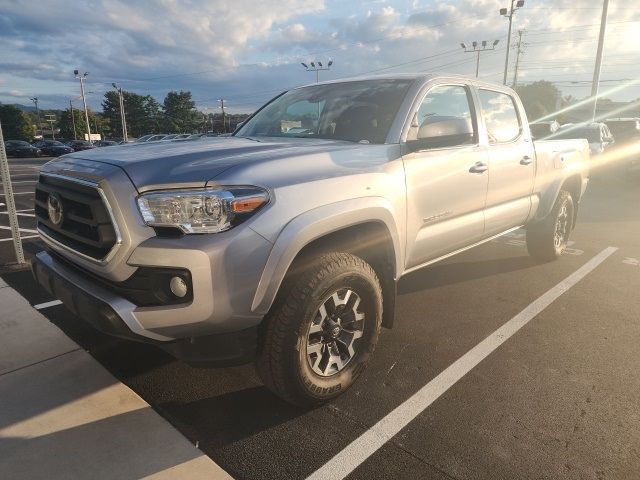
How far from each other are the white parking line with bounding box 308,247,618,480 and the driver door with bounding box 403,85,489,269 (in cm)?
75

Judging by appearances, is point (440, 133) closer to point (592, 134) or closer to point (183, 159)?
point (183, 159)

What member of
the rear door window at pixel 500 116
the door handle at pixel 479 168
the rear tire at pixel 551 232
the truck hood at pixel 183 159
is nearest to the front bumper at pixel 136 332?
the truck hood at pixel 183 159

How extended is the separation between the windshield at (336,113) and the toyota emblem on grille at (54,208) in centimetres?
168

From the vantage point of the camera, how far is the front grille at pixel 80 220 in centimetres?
209

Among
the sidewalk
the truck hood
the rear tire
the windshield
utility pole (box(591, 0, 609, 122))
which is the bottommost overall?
the sidewalk

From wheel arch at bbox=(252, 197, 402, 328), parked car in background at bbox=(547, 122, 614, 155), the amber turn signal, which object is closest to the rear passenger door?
wheel arch at bbox=(252, 197, 402, 328)

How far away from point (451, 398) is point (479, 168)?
6.01 ft

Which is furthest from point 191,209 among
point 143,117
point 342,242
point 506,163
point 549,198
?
point 143,117

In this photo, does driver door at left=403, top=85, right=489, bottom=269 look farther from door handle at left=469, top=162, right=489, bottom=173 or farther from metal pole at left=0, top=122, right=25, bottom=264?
metal pole at left=0, top=122, right=25, bottom=264

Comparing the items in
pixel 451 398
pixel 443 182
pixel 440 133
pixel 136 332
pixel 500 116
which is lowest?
pixel 451 398

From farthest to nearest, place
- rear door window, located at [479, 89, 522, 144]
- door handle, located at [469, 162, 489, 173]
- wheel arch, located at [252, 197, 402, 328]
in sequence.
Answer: rear door window, located at [479, 89, 522, 144] < door handle, located at [469, 162, 489, 173] < wheel arch, located at [252, 197, 402, 328]

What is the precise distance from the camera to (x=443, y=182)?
3.19 metres

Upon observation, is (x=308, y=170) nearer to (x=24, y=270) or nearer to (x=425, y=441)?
(x=425, y=441)

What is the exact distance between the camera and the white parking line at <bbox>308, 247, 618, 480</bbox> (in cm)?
213
